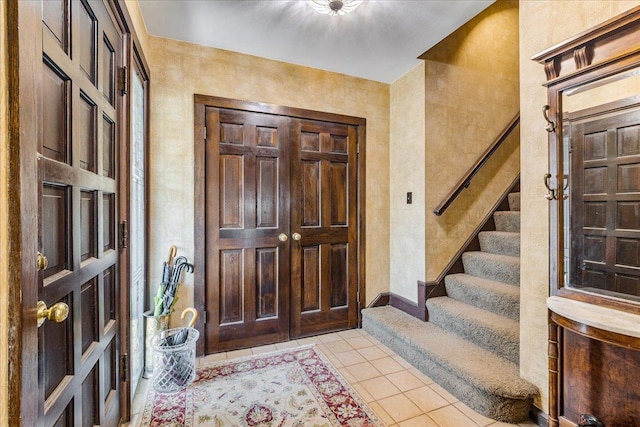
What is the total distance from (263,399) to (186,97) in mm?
2286

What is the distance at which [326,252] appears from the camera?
2.97 m

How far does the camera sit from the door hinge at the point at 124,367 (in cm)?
163

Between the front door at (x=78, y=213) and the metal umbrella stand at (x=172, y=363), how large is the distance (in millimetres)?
438

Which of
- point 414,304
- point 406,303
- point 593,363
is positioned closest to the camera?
point 593,363

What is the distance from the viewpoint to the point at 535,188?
5.78 feet

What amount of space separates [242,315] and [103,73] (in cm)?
199

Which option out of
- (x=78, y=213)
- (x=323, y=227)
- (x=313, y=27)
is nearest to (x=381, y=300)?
(x=323, y=227)

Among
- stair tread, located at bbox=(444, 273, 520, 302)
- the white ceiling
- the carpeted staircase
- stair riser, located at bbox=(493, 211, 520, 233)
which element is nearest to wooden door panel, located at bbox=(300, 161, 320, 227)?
the white ceiling

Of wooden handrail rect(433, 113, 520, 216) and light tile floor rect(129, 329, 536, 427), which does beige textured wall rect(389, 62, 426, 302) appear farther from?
light tile floor rect(129, 329, 536, 427)

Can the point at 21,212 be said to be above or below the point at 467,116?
below

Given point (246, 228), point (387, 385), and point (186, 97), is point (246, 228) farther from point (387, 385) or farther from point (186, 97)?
point (387, 385)

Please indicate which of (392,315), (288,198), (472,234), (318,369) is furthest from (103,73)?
(472,234)

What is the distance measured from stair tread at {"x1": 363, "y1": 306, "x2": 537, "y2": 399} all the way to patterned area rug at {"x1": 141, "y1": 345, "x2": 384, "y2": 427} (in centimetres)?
61

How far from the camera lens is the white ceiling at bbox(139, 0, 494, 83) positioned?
6.64ft
